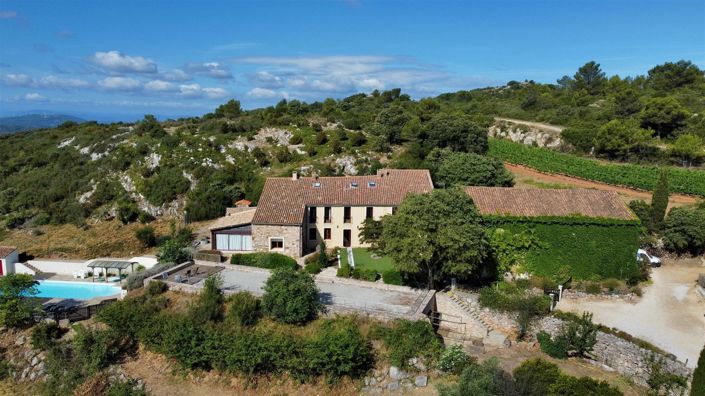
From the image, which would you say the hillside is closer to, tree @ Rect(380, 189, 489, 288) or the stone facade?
the stone facade

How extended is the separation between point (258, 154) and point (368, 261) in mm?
27700

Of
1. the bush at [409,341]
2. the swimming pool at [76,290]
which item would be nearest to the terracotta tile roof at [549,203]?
the bush at [409,341]

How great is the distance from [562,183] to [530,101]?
45.8 m

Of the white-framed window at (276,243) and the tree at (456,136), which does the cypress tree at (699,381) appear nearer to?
the white-framed window at (276,243)

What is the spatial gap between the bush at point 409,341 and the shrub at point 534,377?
3.58 m

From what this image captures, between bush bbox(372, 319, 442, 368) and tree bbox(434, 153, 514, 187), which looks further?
tree bbox(434, 153, 514, 187)

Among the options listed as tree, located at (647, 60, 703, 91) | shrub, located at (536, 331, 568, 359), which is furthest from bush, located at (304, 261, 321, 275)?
tree, located at (647, 60, 703, 91)

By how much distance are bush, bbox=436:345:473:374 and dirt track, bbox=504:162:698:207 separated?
30.3 metres

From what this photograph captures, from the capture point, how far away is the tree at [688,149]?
173 feet

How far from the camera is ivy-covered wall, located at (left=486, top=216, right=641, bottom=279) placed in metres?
27.8

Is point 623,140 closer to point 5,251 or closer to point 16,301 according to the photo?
point 16,301

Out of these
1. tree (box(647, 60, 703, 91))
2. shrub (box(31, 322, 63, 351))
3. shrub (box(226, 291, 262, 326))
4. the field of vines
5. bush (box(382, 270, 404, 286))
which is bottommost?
shrub (box(31, 322, 63, 351))

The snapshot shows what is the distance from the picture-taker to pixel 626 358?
68.0ft

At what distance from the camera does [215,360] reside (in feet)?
72.7
